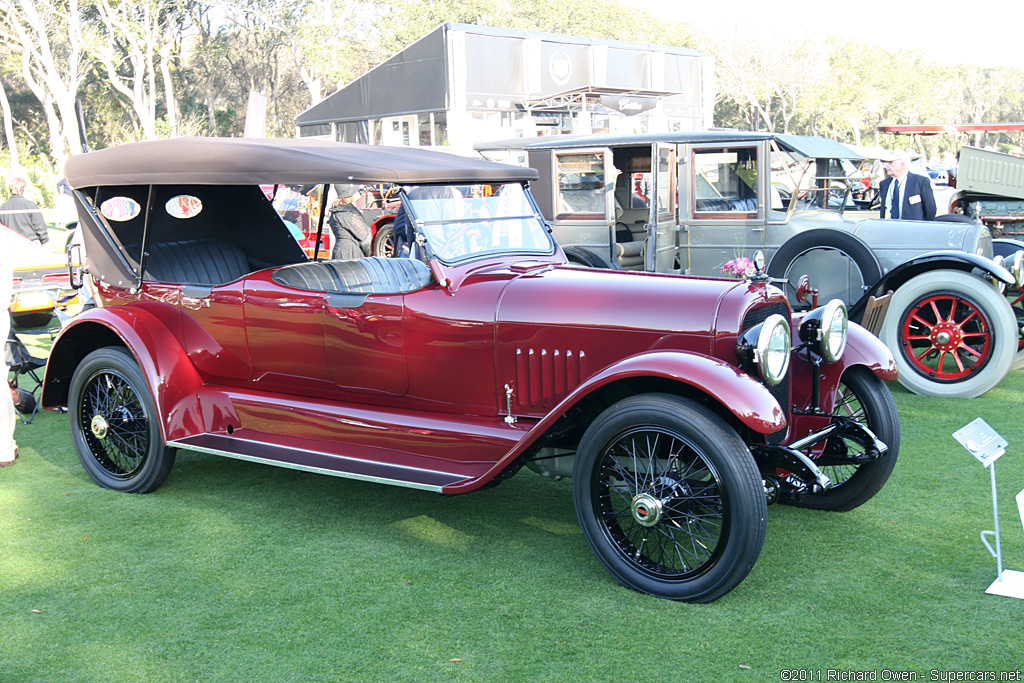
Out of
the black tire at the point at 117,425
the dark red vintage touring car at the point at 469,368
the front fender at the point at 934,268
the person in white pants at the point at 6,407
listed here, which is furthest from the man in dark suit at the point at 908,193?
the person in white pants at the point at 6,407

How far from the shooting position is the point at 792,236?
748 centimetres

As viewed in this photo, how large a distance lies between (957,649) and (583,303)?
183 cm

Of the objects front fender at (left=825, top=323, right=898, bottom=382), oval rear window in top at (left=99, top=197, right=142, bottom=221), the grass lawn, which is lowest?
Answer: the grass lawn

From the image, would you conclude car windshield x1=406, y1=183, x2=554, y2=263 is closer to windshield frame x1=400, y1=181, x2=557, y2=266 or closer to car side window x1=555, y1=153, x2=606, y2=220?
windshield frame x1=400, y1=181, x2=557, y2=266

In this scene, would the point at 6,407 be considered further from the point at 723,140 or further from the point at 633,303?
the point at 723,140

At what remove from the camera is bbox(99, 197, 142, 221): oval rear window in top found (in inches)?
190

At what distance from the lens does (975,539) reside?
374 cm

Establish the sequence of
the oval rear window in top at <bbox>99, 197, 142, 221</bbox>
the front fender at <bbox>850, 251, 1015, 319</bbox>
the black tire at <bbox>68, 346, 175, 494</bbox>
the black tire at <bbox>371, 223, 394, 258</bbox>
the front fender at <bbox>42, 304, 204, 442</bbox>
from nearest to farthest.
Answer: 1. the front fender at <bbox>42, 304, 204, 442</bbox>
2. the black tire at <bbox>68, 346, 175, 494</bbox>
3. the oval rear window in top at <bbox>99, 197, 142, 221</bbox>
4. the front fender at <bbox>850, 251, 1015, 319</bbox>
5. the black tire at <bbox>371, 223, 394, 258</bbox>

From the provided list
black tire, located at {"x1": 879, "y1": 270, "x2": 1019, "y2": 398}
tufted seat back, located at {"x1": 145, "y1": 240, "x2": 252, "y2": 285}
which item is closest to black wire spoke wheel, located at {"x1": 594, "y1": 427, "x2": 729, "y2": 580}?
tufted seat back, located at {"x1": 145, "y1": 240, "x2": 252, "y2": 285}

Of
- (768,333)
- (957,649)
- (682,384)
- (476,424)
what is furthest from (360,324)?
(957,649)

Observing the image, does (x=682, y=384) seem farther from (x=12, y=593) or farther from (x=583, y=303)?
(x=12, y=593)

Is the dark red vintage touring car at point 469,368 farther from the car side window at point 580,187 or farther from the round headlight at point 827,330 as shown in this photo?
the car side window at point 580,187

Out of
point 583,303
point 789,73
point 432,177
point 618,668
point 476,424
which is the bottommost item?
point 618,668

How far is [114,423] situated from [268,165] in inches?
68.9
